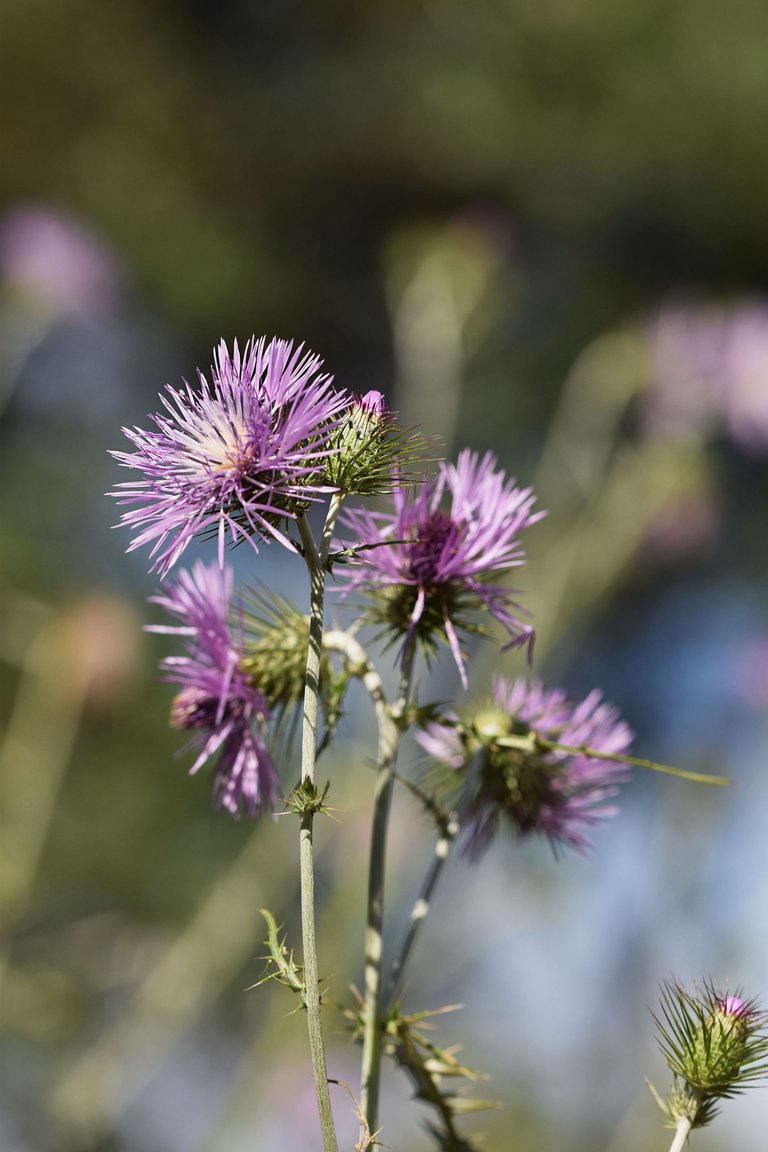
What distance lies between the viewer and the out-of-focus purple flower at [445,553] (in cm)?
59

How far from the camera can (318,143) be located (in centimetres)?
452

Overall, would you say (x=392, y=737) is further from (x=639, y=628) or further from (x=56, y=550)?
(x=639, y=628)

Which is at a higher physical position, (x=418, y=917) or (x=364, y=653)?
(x=364, y=653)

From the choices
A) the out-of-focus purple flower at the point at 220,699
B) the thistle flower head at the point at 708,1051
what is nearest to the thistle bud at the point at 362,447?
the out-of-focus purple flower at the point at 220,699

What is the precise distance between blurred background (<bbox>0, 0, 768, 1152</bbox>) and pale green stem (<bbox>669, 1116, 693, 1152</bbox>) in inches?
64.3

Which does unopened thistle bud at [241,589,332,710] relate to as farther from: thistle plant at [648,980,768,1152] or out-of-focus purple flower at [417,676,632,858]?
thistle plant at [648,980,768,1152]

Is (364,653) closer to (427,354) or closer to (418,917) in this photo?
(418,917)

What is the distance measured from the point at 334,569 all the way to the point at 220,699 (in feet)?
0.32

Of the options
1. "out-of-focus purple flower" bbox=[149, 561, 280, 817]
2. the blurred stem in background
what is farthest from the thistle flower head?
the blurred stem in background

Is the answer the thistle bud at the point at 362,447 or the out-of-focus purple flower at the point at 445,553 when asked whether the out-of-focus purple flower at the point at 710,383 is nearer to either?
Answer: the out-of-focus purple flower at the point at 445,553

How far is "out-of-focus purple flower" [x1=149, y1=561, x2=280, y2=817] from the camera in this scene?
60cm

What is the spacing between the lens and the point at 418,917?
1.79ft

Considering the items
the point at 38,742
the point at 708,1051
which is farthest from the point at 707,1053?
the point at 38,742

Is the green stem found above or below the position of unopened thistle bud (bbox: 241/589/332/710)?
below
